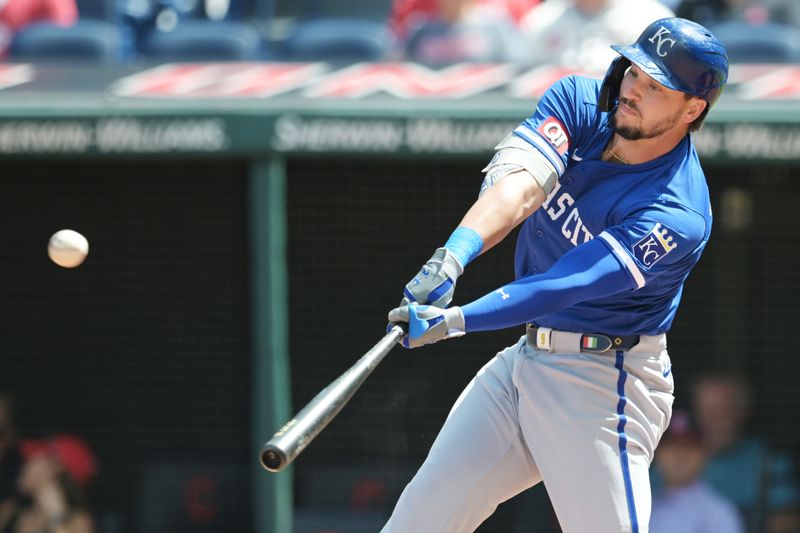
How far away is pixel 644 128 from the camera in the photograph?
8.28ft

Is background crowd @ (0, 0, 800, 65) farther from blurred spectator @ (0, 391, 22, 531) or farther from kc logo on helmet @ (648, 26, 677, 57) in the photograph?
kc logo on helmet @ (648, 26, 677, 57)

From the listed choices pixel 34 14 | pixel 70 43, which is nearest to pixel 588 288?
pixel 70 43

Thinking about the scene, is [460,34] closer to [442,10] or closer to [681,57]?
[442,10]

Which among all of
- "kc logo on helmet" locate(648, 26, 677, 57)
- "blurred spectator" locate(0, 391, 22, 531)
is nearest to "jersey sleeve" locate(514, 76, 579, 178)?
"kc logo on helmet" locate(648, 26, 677, 57)

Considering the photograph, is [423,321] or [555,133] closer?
[423,321]

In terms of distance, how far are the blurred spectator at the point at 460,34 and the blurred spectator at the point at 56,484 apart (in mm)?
1960

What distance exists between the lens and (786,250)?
14.6ft

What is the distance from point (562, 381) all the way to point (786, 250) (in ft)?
6.91

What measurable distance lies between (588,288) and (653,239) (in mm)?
178

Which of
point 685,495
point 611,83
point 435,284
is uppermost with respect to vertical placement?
point 611,83

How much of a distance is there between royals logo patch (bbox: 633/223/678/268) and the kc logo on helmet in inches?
14.2

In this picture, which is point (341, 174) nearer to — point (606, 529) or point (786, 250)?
point (786, 250)

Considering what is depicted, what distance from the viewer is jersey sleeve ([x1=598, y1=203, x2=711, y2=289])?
8.00 feet

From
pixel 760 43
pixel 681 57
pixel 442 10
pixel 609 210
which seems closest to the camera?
pixel 681 57
